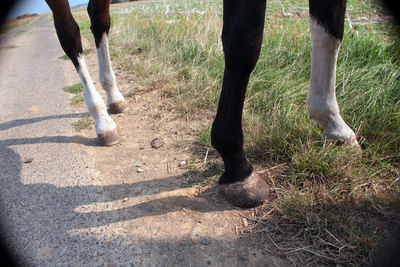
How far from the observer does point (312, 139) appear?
69.1 inches

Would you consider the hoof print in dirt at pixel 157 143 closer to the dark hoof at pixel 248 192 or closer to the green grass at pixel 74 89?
the dark hoof at pixel 248 192

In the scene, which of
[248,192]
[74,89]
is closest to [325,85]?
[248,192]

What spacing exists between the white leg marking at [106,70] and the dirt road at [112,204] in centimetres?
29

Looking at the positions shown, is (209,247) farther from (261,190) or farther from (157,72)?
(157,72)

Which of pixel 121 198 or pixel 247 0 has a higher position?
pixel 247 0

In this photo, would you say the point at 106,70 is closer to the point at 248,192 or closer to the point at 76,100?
the point at 76,100

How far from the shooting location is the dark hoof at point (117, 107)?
9.14 feet

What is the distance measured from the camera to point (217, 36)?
151 inches

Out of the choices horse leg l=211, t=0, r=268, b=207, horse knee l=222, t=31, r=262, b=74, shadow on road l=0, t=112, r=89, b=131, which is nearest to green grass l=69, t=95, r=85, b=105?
shadow on road l=0, t=112, r=89, b=131

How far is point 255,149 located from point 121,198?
94cm

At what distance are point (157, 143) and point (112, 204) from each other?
2.36 ft

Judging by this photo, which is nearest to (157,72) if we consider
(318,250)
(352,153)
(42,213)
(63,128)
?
(63,128)

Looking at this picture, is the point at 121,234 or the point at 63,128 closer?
the point at 121,234

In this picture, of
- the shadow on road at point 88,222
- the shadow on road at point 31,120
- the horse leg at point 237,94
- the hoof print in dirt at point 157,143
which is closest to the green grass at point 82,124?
the shadow on road at point 31,120
